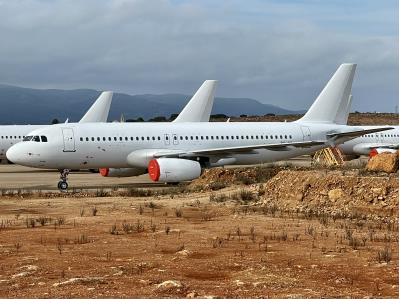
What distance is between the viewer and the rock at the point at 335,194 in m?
21.8

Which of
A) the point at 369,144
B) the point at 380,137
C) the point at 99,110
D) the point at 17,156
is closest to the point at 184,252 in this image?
the point at 17,156

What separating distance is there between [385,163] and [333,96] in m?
16.5

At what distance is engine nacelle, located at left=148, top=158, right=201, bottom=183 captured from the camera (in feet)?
108

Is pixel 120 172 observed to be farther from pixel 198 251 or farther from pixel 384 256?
pixel 384 256

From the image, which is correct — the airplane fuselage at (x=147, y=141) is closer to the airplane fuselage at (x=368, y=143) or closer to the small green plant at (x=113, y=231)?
the airplane fuselage at (x=368, y=143)

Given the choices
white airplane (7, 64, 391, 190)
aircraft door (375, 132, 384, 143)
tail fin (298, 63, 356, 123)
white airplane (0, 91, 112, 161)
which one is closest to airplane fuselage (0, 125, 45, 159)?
white airplane (0, 91, 112, 161)

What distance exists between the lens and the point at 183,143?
37.7 m

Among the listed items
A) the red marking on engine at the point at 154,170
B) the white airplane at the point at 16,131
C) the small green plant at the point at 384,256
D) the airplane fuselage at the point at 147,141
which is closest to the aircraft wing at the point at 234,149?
the airplane fuselage at the point at 147,141

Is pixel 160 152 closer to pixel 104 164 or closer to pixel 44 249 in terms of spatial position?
pixel 104 164

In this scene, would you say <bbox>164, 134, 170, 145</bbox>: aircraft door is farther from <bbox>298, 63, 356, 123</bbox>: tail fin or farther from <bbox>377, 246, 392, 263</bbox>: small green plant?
<bbox>377, 246, 392, 263</bbox>: small green plant

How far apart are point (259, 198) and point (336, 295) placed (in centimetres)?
1508

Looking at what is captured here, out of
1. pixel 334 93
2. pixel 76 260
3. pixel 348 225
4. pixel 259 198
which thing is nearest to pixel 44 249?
pixel 76 260

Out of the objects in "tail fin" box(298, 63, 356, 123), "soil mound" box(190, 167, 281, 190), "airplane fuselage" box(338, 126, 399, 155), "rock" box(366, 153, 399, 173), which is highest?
"tail fin" box(298, 63, 356, 123)

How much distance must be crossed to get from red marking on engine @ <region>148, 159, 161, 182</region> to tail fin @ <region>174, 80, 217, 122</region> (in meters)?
15.7
